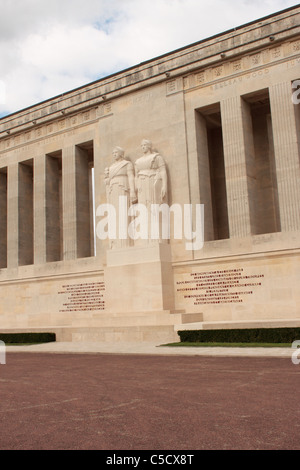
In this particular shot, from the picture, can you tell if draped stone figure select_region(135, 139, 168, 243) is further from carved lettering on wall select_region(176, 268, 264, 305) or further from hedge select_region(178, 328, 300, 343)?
hedge select_region(178, 328, 300, 343)

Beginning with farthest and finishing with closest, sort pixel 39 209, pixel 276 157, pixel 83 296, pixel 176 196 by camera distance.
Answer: pixel 39 209 → pixel 83 296 → pixel 176 196 → pixel 276 157

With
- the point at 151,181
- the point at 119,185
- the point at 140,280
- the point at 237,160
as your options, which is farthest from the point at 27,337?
the point at 237,160

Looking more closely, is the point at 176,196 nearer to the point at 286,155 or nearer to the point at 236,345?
the point at 286,155

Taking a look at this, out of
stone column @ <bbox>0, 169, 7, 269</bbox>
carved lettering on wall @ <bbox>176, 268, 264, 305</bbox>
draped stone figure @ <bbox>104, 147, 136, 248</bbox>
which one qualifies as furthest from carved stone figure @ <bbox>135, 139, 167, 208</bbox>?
stone column @ <bbox>0, 169, 7, 269</bbox>

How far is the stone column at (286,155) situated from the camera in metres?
22.8

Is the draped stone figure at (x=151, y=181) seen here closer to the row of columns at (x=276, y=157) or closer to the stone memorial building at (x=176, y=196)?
the stone memorial building at (x=176, y=196)

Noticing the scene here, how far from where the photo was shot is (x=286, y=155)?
23.3 meters

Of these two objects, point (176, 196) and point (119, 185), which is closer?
point (176, 196)

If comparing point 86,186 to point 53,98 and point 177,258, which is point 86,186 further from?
point 177,258

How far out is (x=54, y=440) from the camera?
592cm

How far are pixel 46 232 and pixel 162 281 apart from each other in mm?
11387

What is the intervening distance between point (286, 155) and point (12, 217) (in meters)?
20.6

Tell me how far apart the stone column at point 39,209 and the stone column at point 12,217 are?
6.52 ft

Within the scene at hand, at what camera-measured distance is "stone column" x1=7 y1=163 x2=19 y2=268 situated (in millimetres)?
33750
